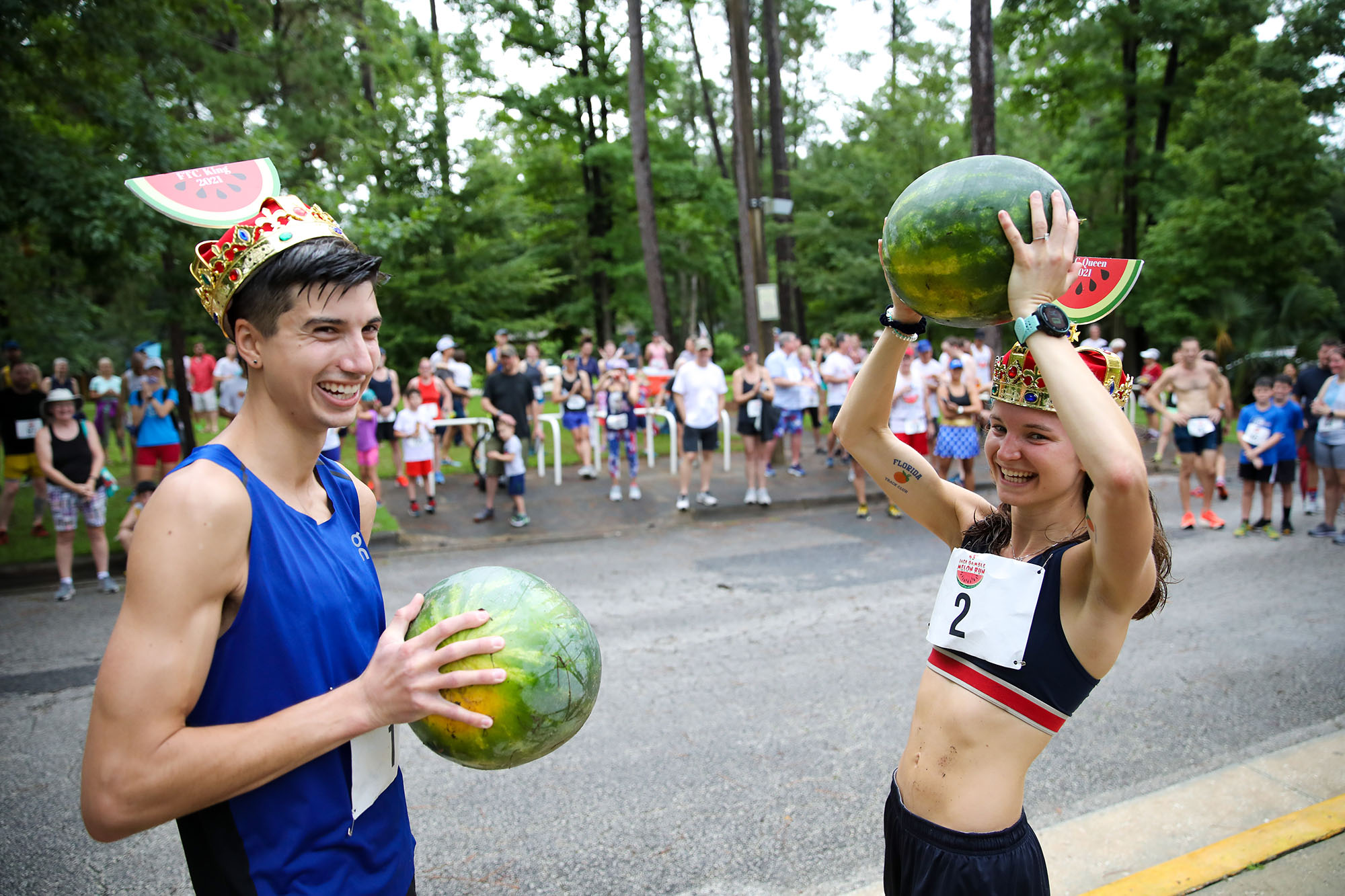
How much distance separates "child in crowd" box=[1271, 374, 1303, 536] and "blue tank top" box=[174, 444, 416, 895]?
10803 mm

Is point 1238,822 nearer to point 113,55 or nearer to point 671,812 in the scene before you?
point 671,812

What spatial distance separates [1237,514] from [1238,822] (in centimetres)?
852

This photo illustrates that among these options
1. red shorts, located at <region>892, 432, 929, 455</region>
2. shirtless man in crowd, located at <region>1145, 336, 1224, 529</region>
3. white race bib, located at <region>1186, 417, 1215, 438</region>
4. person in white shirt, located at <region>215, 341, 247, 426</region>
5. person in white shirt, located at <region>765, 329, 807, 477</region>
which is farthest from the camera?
person in white shirt, located at <region>215, 341, 247, 426</region>

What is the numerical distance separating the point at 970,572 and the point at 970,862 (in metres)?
0.70

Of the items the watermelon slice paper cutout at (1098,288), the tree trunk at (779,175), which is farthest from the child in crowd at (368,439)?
the tree trunk at (779,175)

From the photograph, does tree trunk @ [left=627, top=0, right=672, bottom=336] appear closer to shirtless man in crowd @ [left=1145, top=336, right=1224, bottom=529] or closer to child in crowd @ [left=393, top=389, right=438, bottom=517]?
child in crowd @ [left=393, top=389, right=438, bottom=517]

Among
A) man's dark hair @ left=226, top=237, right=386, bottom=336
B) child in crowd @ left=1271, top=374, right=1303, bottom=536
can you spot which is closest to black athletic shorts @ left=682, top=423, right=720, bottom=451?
child in crowd @ left=1271, top=374, right=1303, bottom=536

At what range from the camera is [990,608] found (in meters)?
2.08

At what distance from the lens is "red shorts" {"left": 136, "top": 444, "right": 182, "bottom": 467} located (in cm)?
1027

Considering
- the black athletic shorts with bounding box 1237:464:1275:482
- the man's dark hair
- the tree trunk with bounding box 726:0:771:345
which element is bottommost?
the black athletic shorts with bounding box 1237:464:1275:482

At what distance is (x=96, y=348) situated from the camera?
19.6m

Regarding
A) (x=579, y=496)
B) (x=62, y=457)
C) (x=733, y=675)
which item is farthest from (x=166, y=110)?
(x=733, y=675)

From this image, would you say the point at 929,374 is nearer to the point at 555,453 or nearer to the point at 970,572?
the point at 555,453

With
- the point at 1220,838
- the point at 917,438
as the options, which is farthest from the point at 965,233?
the point at 917,438
